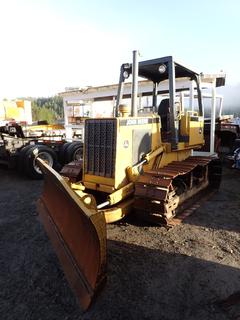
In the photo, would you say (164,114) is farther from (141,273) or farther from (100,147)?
(141,273)

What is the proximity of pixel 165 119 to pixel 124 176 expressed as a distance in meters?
1.71

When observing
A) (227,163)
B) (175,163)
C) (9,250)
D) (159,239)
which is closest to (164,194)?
(159,239)

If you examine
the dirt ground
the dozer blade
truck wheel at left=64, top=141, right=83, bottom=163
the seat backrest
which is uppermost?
the seat backrest

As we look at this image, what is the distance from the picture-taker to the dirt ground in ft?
9.61

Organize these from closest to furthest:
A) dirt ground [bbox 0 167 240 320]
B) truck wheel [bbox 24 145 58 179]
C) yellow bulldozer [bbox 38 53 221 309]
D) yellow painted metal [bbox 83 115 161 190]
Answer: dirt ground [bbox 0 167 240 320] < yellow bulldozer [bbox 38 53 221 309] < yellow painted metal [bbox 83 115 161 190] < truck wheel [bbox 24 145 58 179]

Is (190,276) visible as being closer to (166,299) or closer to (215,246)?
(166,299)

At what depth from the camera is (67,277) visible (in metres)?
3.28

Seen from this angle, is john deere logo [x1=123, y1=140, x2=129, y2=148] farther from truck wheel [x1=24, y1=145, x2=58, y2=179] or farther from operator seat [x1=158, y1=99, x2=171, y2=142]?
truck wheel [x1=24, y1=145, x2=58, y2=179]

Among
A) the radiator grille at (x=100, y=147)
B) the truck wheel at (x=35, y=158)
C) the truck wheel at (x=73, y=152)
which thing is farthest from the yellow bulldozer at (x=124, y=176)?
the truck wheel at (x=73, y=152)

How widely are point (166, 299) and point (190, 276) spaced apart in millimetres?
542

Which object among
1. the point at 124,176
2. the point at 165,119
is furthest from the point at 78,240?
the point at 165,119

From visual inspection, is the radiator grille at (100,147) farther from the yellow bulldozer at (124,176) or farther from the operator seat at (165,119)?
the operator seat at (165,119)

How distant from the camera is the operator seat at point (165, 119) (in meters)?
5.69

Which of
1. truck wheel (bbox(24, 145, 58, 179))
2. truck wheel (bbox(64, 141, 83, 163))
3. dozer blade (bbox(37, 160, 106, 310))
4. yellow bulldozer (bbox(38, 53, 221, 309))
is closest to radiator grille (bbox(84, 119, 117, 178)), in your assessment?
yellow bulldozer (bbox(38, 53, 221, 309))
